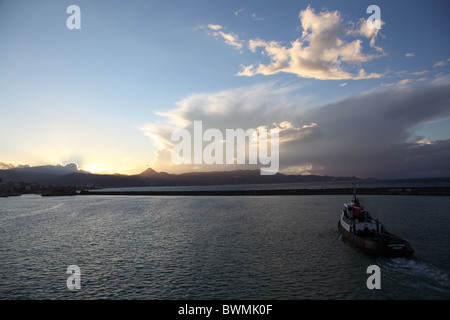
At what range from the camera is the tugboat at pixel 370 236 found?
26719mm

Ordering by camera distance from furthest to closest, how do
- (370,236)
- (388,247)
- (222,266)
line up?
(370,236) < (388,247) < (222,266)

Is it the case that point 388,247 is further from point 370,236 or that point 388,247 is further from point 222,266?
point 222,266

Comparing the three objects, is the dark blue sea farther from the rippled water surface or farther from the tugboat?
the tugboat

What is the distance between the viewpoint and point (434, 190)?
373ft

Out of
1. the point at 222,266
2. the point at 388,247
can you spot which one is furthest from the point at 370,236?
the point at 222,266

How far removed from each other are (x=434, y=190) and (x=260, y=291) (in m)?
133

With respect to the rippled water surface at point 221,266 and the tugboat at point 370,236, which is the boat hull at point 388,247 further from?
the rippled water surface at point 221,266

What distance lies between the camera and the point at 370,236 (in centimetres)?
3203

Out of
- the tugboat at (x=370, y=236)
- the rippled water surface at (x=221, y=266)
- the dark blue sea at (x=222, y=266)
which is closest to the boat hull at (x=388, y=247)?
the tugboat at (x=370, y=236)

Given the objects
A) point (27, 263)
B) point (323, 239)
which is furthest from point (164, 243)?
point (323, 239)

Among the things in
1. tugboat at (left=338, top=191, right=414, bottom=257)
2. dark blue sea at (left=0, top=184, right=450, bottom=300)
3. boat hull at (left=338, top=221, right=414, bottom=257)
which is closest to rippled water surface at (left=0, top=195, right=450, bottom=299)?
dark blue sea at (left=0, top=184, right=450, bottom=300)

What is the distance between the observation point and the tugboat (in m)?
26.7
